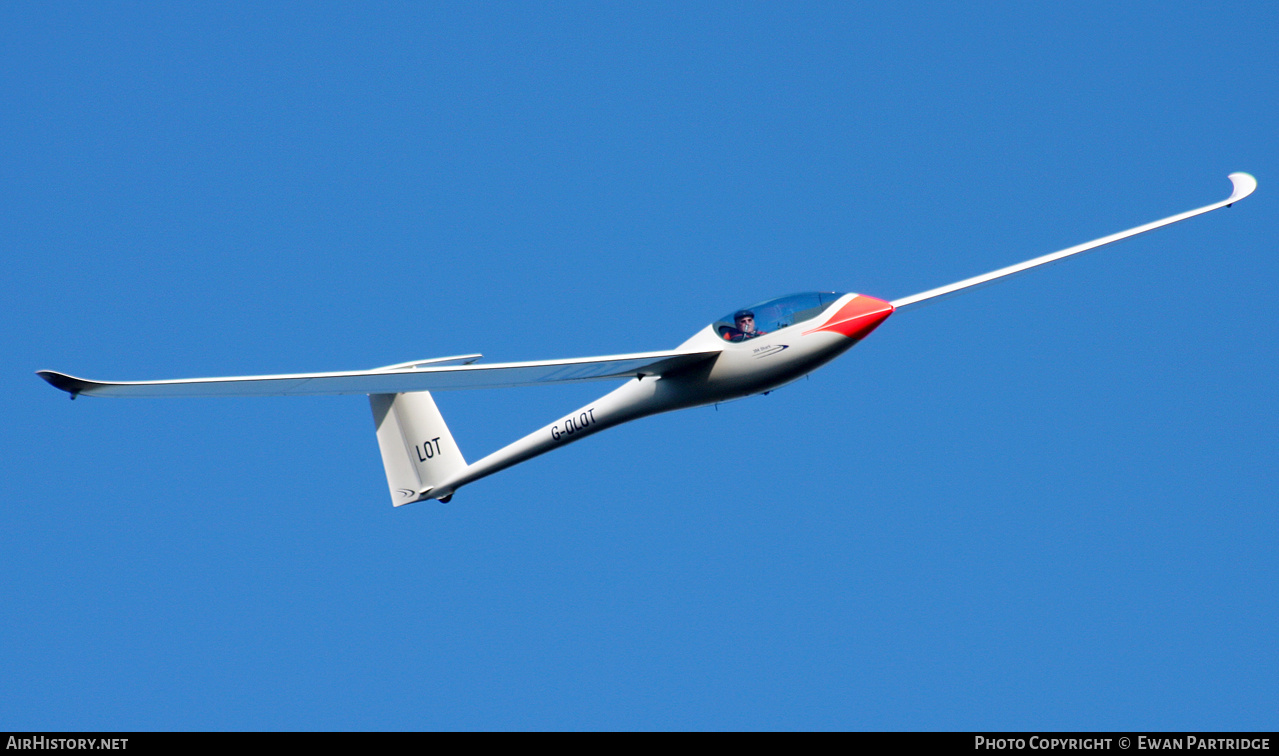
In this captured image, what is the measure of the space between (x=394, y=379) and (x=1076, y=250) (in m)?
12.3

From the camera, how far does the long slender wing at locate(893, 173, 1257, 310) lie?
1930 cm

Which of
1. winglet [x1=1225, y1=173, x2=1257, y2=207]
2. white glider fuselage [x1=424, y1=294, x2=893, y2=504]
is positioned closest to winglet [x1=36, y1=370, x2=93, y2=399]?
white glider fuselage [x1=424, y1=294, x2=893, y2=504]

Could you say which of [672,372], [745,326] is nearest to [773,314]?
[745,326]

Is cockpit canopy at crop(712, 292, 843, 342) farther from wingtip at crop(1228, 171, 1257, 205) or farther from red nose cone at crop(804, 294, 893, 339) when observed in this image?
wingtip at crop(1228, 171, 1257, 205)

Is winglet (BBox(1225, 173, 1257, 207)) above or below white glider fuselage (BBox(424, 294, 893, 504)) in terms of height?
above

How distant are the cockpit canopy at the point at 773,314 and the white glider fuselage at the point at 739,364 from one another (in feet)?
0.09

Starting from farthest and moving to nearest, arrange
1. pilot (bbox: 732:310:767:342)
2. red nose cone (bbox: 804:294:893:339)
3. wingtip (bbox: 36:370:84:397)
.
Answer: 1. pilot (bbox: 732:310:767:342)
2. red nose cone (bbox: 804:294:893:339)
3. wingtip (bbox: 36:370:84:397)

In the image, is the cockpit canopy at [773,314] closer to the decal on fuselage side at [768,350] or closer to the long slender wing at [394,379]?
the decal on fuselage side at [768,350]

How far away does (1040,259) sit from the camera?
65.6 feet

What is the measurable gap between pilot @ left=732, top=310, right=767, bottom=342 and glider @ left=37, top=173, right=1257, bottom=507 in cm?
2
